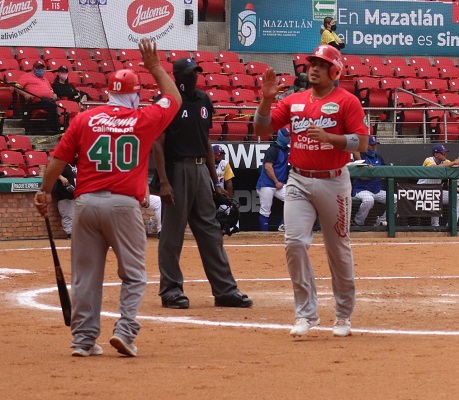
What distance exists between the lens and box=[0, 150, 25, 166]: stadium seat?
58.8ft

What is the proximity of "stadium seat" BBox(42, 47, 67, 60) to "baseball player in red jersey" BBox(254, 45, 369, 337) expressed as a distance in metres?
15.1

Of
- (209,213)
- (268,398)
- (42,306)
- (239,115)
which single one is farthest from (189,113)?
(239,115)

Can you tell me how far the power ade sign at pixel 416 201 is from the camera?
695 inches

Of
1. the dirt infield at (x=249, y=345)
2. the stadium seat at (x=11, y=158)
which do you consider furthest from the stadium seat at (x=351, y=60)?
the dirt infield at (x=249, y=345)

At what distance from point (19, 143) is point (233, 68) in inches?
267

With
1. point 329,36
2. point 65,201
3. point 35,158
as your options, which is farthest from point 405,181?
point 35,158

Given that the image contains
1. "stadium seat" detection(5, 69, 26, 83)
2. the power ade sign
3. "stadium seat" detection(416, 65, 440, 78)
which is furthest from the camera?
"stadium seat" detection(416, 65, 440, 78)

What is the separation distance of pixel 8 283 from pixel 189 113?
309 cm

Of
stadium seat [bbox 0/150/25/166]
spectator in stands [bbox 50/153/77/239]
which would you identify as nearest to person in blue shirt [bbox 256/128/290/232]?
spectator in stands [bbox 50/153/77/239]

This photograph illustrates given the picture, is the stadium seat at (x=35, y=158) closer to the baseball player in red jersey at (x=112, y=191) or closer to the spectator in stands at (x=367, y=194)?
the spectator in stands at (x=367, y=194)

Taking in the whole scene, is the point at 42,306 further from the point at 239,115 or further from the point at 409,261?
the point at 239,115

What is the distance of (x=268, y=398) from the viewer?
5.50 metres

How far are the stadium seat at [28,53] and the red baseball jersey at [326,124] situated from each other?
15207mm

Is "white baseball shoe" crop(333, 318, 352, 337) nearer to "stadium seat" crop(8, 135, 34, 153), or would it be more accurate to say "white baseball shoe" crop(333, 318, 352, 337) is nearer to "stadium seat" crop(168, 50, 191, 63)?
"stadium seat" crop(8, 135, 34, 153)
